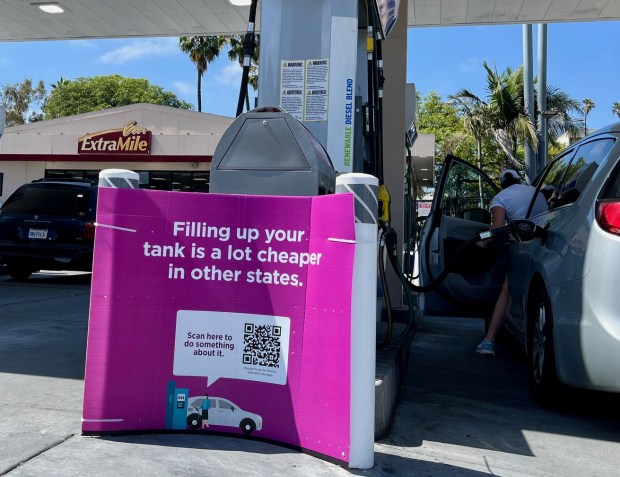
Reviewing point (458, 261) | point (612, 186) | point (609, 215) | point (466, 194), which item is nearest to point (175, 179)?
point (466, 194)

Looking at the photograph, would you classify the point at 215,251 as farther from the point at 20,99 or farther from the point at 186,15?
the point at 20,99

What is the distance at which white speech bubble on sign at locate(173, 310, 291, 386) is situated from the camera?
10.3ft

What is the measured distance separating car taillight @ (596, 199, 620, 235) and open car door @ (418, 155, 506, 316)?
2396 mm

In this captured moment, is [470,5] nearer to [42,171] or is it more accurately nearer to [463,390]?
[463,390]

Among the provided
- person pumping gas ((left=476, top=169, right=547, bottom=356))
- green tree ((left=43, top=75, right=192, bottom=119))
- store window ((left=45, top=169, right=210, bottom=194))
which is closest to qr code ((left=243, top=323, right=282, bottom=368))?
person pumping gas ((left=476, top=169, right=547, bottom=356))

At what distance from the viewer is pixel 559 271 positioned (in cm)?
401

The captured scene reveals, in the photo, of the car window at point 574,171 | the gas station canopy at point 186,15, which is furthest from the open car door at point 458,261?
the gas station canopy at point 186,15

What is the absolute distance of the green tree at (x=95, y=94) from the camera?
5481 centimetres

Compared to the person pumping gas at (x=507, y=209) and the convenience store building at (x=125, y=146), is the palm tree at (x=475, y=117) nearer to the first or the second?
the convenience store building at (x=125, y=146)

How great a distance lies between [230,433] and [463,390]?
7.39 ft

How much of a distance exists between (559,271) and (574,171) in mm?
944

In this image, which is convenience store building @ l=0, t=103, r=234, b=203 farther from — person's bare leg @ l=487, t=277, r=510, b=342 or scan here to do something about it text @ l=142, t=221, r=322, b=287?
scan here to do something about it text @ l=142, t=221, r=322, b=287

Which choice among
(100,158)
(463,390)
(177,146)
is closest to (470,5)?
(463,390)

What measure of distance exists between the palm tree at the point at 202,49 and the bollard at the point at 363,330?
1519 inches
